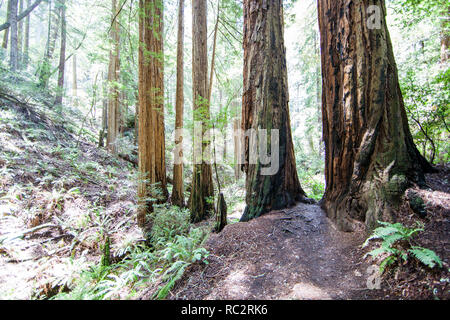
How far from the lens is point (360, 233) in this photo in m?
2.71

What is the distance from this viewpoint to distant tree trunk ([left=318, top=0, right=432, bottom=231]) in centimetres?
261

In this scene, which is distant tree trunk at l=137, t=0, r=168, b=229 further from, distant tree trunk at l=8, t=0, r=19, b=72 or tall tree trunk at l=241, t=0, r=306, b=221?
distant tree trunk at l=8, t=0, r=19, b=72

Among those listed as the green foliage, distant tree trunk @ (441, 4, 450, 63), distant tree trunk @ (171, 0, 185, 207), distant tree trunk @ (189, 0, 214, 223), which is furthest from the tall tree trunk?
distant tree trunk @ (441, 4, 450, 63)

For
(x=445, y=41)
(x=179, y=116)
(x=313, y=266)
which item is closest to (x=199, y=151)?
(x=179, y=116)

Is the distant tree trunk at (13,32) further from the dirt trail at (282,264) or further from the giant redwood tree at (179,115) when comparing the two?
the dirt trail at (282,264)

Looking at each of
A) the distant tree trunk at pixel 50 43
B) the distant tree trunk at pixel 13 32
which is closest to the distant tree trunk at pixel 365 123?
the distant tree trunk at pixel 50 43

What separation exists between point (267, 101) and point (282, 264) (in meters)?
2.91

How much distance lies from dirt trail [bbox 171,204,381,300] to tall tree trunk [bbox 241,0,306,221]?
1.84ft

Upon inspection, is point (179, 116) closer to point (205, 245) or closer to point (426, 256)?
point (205, 245)

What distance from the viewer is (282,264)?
2.53 meters

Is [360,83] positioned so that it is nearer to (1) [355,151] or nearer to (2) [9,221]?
(1) [355,151]

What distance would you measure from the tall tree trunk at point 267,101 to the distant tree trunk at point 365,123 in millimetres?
985
